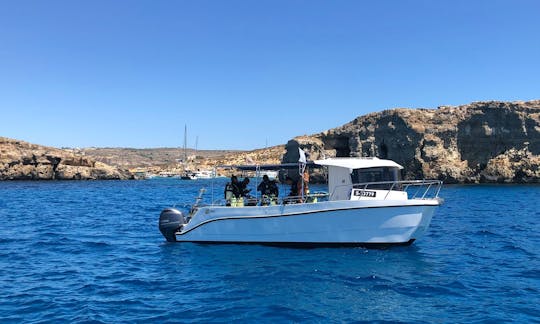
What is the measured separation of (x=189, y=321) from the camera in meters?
8.33

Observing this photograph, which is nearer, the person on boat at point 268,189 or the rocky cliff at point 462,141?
the person on boat at point 268,189

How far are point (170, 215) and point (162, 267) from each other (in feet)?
14.2

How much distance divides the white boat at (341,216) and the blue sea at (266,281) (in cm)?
46

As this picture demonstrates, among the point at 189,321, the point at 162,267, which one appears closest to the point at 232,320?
the point at 189,321

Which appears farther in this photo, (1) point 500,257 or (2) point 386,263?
(1) point 500,257

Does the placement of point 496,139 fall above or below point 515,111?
below

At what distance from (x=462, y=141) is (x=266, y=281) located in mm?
71822

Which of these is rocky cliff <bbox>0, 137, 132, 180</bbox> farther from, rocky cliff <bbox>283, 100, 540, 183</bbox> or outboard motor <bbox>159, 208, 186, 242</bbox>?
outboard motor <bbox>159, 208, 186, 242</bbox>

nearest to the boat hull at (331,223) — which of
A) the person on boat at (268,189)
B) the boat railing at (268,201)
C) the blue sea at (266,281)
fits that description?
the blue sea at (266,281)

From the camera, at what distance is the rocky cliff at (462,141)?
6925cm

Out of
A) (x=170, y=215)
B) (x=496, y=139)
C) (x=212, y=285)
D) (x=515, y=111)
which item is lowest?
(x=212, y=285)

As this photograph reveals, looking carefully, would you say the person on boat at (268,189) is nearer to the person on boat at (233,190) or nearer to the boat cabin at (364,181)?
the person on boat at (233,190)

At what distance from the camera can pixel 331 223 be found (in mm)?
14688

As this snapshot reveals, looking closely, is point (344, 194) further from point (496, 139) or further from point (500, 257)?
point (496, 139)
